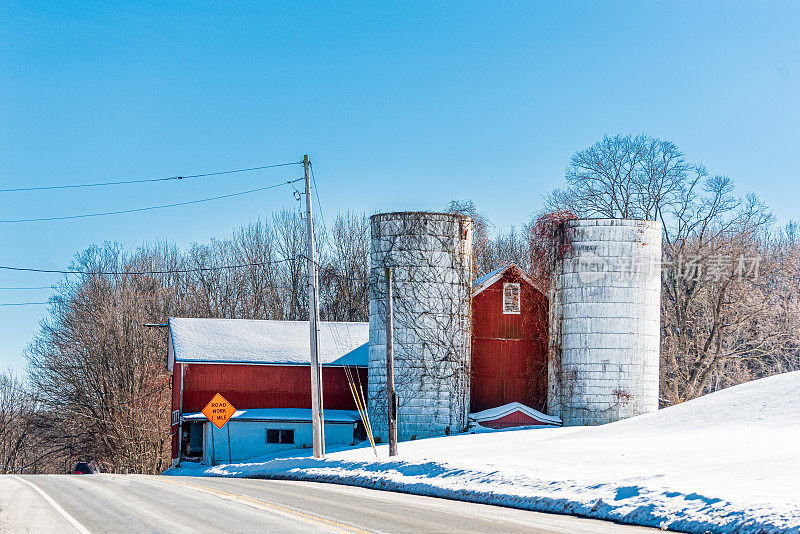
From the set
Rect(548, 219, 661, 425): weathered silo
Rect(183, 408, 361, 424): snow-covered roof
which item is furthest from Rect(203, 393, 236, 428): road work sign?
Rect(548, 219, 661, 425): weathered silo

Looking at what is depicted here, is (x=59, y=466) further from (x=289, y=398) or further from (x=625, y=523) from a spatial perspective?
(x=625, y=523)

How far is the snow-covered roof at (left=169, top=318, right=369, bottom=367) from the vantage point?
4316 centimetres

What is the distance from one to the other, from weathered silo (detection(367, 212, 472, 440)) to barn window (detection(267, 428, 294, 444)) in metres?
A: 5.71

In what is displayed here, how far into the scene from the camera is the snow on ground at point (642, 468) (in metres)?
13.4

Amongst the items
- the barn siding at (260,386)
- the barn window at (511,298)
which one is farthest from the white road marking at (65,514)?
the barn window at (511,298)

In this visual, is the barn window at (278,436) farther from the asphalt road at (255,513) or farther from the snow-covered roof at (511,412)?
the asphalt road at (255,513)

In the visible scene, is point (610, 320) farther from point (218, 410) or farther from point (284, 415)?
point (218, 410)

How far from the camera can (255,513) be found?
13.7 metres

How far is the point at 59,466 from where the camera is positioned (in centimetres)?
7750

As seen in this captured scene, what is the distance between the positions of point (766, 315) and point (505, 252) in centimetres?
2304

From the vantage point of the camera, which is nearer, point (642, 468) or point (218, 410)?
point (642, 468)

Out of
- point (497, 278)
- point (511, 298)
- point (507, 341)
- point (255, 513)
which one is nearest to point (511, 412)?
point (507, 341)

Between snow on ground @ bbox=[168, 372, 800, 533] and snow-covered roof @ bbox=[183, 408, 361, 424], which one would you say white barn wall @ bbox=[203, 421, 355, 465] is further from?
snow on ground @ bbox=[168, 372, 800, 533]

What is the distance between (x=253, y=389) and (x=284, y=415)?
2.11 meters
